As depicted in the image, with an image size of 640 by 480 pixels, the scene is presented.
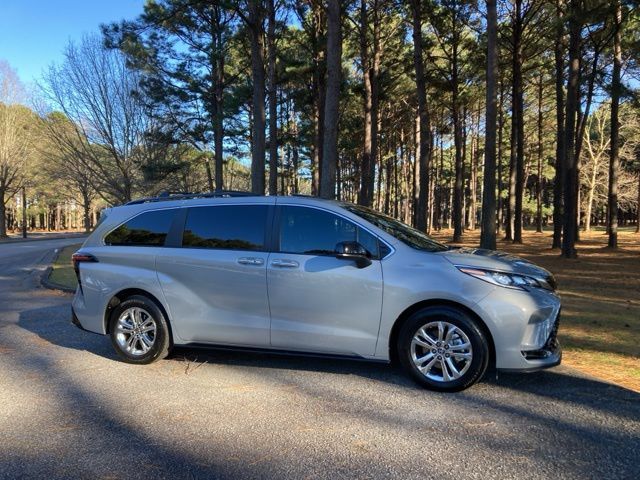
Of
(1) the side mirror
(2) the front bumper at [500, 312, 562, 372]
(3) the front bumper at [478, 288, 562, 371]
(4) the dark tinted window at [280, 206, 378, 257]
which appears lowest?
(2) the front bumper at [500, 312, 562, 372]

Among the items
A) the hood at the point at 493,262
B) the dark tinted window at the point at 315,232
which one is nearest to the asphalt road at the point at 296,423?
the hood at the point at 493,262

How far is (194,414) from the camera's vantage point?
4.34 meters

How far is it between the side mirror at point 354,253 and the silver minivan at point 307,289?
1 centimetres

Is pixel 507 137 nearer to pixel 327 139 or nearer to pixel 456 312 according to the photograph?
pixel 327 139

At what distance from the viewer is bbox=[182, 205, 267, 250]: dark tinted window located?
5.50 m

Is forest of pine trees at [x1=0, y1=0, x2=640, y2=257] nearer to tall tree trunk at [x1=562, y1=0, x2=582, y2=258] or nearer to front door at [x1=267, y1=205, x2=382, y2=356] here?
tall tree trunk at [x1=562, y1=0, x2=582, y2=258]

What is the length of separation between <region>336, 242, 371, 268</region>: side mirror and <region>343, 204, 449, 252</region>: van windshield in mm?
425

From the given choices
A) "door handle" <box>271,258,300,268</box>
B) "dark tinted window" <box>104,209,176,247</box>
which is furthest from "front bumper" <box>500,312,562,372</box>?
"dark tinted window" <box>104,209,176,247</box>

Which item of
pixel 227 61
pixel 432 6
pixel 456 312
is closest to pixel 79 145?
pixel 227 61

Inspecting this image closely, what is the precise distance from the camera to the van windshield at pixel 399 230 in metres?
5.26

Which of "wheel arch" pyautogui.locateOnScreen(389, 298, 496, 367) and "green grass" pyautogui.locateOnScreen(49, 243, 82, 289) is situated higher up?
"wheel arch" pyautogui.locateOnScreen(389, 298, 496, 367)

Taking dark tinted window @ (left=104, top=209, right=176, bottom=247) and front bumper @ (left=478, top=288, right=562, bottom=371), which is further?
dark tinted window @ (left=104, top=209, right=176, bottom=247)

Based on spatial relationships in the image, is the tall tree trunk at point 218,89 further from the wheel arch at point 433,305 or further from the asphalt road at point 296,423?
the wheel arch at point 433,305

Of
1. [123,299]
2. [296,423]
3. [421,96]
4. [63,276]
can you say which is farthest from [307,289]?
[421,96]
